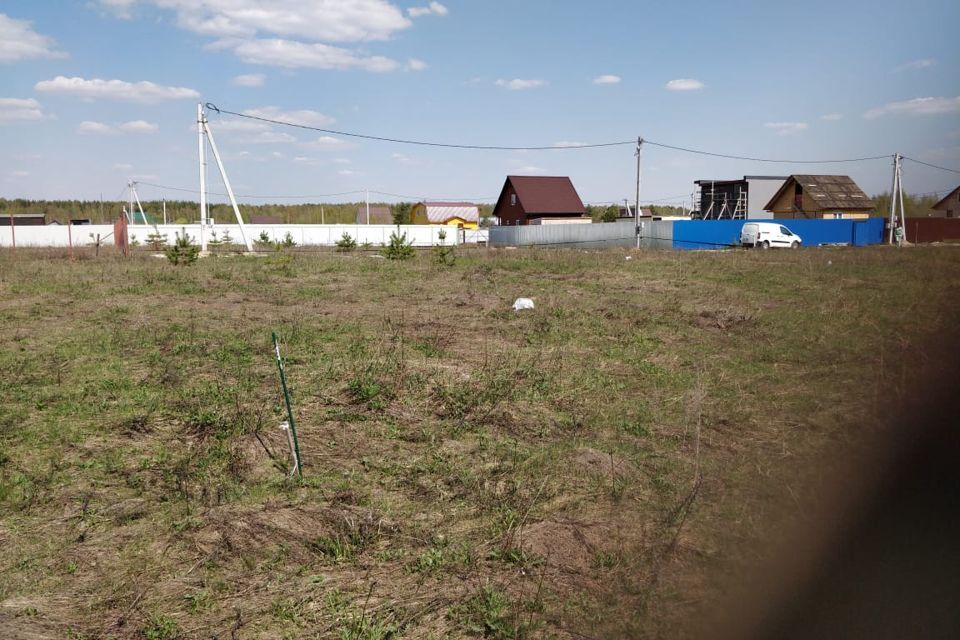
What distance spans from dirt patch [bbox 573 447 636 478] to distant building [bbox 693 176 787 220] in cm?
4968

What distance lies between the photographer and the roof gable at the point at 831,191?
4788cm

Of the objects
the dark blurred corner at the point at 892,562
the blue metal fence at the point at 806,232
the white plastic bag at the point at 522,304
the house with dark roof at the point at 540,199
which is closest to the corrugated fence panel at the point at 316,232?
the house with dark roof at the point at 540,199

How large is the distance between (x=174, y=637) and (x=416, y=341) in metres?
6.71

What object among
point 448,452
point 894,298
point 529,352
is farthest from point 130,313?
point 894,298

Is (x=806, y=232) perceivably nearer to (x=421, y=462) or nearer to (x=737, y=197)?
(x=737, y=197)

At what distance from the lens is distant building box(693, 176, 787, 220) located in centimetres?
5178

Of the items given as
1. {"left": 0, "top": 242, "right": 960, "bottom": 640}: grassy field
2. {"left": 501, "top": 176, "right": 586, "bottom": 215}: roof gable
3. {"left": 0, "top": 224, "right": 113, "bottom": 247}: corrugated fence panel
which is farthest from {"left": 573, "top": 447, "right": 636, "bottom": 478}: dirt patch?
{"left": 501, "top": 176, "right": 586, "bottom": 215}: roof gable

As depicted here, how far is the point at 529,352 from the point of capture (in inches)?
370

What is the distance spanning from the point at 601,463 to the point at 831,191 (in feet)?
170

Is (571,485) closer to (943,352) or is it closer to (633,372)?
(943,352)

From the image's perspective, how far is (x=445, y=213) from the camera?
65375mm

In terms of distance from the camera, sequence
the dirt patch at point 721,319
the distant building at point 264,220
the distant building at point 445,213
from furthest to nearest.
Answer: the distant building at point 264,220 → the distant building at point 445,213 → the dirt patch at point 721,319

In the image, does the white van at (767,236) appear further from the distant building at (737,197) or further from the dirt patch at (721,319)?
the dirt patch at (721,319)

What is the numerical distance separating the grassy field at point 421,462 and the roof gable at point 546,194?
4428 cm
